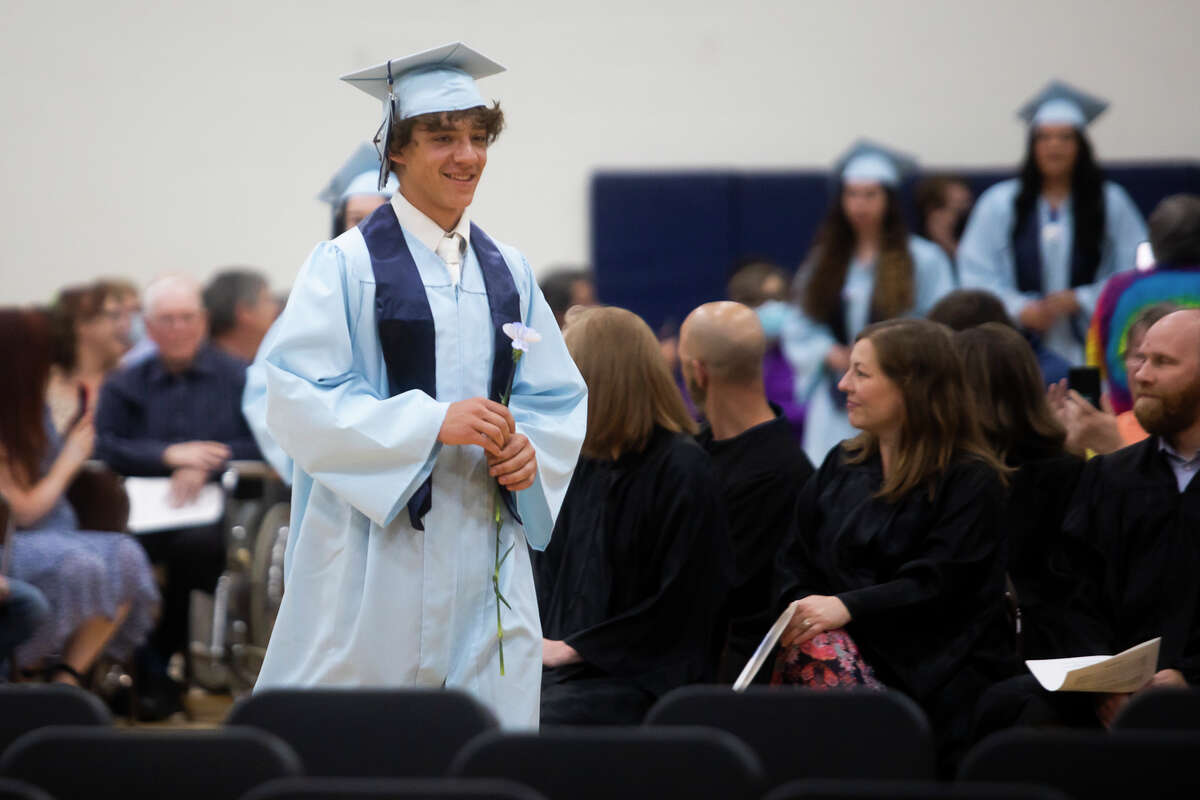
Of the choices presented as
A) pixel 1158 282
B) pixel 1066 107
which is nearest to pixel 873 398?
pixel 1158 282

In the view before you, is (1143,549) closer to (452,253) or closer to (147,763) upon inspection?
(452,253)

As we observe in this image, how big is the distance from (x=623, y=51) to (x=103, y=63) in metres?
2.98

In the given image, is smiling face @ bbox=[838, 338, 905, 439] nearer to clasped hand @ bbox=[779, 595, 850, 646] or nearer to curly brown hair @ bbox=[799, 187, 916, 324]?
clasped hand @ bbox=[779, 595, 850, 646]

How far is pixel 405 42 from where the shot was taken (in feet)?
28.3

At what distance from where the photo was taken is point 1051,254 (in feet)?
21.9

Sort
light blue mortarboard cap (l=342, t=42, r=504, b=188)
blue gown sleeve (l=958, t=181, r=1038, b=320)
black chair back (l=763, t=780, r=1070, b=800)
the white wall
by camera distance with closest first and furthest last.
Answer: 1. black chair back (l=763, t=780, r=1070, b=800)
2. light blue mortarboard cap (l=342, t=42, r=504, b=188)
3. blue gown sleeve (l=958, t=181, r=1038, b=320)
4. the white wall

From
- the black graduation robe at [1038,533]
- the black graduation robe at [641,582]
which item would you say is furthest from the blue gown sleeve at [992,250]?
the black graduation robe at [641,582]

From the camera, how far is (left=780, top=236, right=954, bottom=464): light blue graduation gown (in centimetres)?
653

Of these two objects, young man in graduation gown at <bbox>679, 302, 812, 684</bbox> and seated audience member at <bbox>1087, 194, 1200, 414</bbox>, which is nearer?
young man in graduation gown at <bbox>679, 302, 812, 684</bbox>

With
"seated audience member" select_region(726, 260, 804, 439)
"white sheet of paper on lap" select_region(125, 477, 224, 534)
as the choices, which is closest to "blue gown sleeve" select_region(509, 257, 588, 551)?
"white sheet of paper on lap" select_region(125, 477, 224, 534)

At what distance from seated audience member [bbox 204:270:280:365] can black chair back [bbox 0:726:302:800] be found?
473 centimetres

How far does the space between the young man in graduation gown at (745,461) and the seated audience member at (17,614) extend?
2.06 meters

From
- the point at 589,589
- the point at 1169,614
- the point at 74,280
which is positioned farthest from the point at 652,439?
the point at 74,280

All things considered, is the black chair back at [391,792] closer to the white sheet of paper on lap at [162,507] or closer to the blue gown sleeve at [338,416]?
the blue gown sleeve at [338,416]
